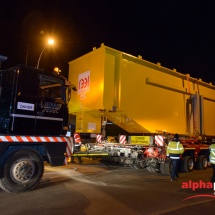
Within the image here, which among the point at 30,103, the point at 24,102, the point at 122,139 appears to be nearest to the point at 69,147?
the point at 30,103

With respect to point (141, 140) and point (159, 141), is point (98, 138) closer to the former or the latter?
point (141, 140)

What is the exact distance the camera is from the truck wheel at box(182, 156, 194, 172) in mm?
10211

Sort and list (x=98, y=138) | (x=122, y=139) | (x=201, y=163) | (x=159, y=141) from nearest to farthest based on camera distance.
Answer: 1. (x=159, y=141)
2. (x=98, y=138)
3. (x=122, y=139)
4. (x=201, y=163)

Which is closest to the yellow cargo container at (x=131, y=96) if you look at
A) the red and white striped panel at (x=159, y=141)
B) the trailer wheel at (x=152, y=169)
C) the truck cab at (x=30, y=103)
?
the red and white striped panel at (x=159, y=141)

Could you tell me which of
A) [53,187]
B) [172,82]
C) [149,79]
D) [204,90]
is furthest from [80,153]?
[204,90]

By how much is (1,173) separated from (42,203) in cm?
131

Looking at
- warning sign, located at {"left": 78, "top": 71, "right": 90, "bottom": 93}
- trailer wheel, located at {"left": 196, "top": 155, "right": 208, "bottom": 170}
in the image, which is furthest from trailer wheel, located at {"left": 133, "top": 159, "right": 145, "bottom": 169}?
warning sign, located at {"left": 78, "top": 71, "right": 90, "bottom": 93}

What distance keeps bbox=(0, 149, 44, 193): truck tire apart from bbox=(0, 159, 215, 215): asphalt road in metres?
0.18

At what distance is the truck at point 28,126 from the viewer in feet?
19.4

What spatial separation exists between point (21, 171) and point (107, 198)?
2.01 metres

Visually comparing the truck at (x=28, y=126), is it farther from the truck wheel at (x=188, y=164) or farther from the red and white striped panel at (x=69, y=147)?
the truck wheel at (x=188, y=164)

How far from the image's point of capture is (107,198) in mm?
5656

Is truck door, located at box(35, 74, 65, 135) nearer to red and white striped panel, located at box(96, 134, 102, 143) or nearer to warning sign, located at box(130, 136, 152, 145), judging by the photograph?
red and white striped panel, located at box(96, 134, 102, 143)

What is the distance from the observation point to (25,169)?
608cm
